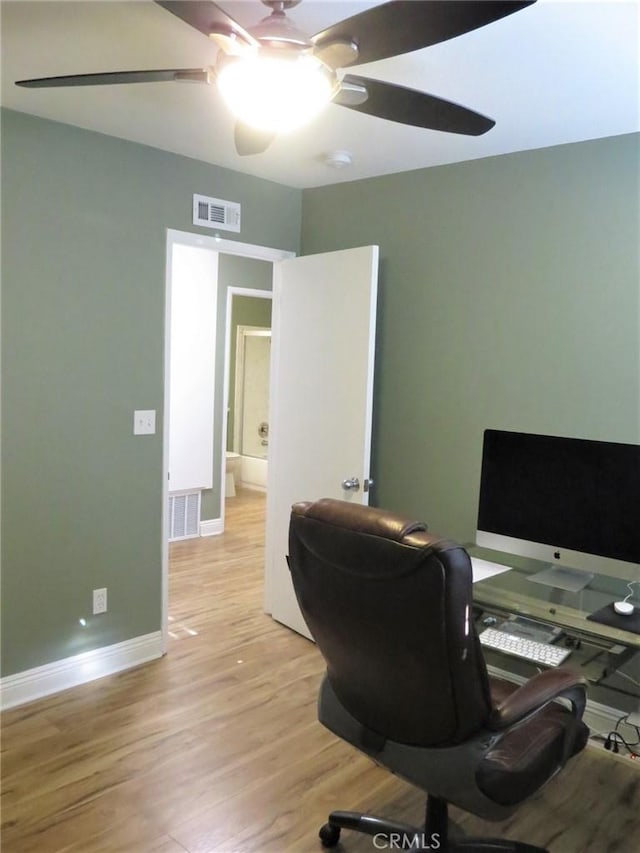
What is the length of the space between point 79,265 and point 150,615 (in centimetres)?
173

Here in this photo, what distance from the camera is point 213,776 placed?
2.34 meters

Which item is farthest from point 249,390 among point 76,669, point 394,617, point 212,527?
point 394,617

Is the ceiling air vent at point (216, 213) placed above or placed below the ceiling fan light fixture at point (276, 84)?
above

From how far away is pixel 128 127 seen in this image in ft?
9.05

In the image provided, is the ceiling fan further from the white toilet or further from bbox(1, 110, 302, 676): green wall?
the white toilet

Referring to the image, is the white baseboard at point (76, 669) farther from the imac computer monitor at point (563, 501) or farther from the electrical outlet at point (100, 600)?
the imac computer monitor at point (563, 501)

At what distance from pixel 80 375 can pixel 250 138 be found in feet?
4.44

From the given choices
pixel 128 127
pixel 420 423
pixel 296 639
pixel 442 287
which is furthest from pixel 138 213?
pixel 296 639

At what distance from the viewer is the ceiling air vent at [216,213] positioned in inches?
128

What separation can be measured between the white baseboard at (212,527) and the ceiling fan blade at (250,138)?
12.2 ft

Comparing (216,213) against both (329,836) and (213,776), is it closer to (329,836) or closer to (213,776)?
(213,776)

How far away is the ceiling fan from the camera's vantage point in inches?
50.9

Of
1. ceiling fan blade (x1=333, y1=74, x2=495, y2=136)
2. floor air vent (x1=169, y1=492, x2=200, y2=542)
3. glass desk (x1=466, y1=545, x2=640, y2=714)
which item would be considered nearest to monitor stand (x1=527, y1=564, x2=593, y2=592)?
glass desk (x1=466, y1=545, x2=640, y2=714)

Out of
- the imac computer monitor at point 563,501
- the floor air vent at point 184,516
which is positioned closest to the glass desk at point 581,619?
the imac computer monitor at point 563,501
